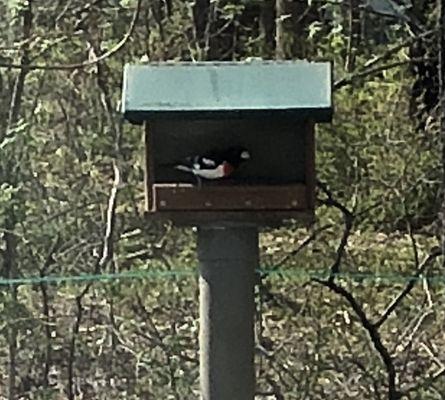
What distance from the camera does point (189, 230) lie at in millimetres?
4348

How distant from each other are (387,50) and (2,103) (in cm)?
133

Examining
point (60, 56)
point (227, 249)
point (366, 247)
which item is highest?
point (60, 56)

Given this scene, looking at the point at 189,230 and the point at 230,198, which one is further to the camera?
the point at 189,230

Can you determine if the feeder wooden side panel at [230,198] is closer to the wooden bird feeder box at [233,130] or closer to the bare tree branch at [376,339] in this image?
the wooden bird feeder box at [233,130]

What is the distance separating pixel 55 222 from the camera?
14.3 feet

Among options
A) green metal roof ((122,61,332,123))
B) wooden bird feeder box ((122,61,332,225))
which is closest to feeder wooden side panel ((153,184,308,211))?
wooden bird feeder box ((122,61,332,225))

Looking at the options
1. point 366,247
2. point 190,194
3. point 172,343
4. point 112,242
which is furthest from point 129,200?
point 190,194

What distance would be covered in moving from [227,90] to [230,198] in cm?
27

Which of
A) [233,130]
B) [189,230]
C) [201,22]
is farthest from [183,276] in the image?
[233,130]

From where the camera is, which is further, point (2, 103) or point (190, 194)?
point (2, 103)

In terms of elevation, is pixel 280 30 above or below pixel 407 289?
above

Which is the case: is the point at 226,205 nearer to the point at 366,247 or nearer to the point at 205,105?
the point at 205,105

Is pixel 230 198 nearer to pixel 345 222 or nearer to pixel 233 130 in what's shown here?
pixel 233 130

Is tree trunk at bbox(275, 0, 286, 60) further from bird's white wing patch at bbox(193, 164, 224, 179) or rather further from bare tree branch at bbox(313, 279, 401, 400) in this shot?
bird's white wing patch at bbox(193, 164, 224, 179)
